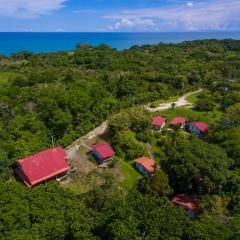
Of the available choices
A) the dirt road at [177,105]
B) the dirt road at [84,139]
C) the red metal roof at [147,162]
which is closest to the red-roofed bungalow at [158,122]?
the dirt road at [177,105]

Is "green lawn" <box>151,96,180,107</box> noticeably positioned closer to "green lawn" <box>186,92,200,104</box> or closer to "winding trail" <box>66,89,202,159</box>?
"winding trail" <box>66,89,202,159</box>

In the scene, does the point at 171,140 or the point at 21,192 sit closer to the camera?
the point at 21,192

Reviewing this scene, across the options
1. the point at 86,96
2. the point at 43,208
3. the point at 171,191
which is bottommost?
the point at 171,191

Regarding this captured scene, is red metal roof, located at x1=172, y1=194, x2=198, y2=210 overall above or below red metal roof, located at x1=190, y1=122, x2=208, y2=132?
below

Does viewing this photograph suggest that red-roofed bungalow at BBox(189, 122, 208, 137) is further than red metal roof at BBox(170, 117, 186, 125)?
No

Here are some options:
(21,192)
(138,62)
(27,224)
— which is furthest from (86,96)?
(138,62)

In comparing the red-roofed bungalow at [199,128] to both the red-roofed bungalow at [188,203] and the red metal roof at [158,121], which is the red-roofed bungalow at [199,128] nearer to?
the red metal roof at [158,121]

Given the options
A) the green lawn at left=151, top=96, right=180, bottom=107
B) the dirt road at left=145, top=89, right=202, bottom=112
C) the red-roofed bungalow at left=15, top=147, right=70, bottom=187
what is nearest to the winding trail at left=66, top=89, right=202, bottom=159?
the dirt road at left=145, top=89, right=202, bottom=112

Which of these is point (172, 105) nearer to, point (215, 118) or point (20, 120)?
point (215, 118)
